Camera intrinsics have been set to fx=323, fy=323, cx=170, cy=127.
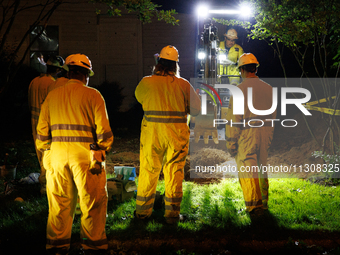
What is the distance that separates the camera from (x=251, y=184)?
14.1 ft

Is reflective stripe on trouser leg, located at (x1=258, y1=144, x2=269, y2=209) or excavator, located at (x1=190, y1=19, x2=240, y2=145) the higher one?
excavator, located at (x1=190, y1=19, x2=240, y2=145)

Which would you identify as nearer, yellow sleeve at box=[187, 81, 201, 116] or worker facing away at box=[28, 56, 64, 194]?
yellow sleeve at box=[187, 81, 201, 116]

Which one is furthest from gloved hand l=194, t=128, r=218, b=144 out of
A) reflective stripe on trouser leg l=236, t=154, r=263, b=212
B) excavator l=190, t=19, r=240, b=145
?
reflective stripe on trouser leg l=236, t=154, r=263, b=212

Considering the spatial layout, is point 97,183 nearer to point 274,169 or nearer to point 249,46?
point 274,169

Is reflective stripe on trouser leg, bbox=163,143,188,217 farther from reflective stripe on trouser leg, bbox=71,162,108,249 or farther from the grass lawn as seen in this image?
reflective stripe on trouser leg, bbox=71,162,108,249

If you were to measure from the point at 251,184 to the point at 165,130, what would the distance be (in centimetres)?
136

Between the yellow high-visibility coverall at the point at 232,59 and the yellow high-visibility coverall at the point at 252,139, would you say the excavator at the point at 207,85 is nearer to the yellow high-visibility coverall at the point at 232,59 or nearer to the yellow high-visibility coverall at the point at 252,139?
the yellow high-visibility coverall at the point at 232,59

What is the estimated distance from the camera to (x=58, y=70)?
5.39 metres

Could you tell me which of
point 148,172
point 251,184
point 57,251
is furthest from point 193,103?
point 57,251

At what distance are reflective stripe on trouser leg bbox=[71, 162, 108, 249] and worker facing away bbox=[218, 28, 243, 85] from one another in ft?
24.1

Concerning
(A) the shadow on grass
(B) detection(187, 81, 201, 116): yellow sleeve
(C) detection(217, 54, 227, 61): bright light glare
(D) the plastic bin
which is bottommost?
(A) the shadow on grass

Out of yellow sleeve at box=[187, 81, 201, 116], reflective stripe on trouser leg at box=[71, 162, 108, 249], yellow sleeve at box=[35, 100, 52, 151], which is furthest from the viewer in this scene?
yellow sleeve at box=[187, 81, 201, 116]

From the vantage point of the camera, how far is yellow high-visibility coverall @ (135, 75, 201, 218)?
161 inches

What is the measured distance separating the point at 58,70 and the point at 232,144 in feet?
10.2
